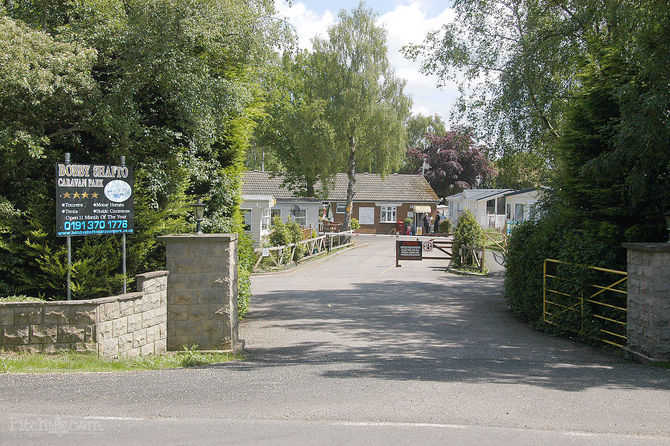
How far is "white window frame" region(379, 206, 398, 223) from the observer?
53344 mm

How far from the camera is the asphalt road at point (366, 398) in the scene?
495 cm

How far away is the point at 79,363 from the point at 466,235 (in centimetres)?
2031

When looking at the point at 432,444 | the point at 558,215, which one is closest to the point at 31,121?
the point at 432,444

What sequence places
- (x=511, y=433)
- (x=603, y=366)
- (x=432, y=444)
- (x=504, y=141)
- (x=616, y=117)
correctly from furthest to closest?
(x=504, y=141)
(x=616, y=117)
(x=603, y=366)
(x=511, y=433)
(x=432, y=444)

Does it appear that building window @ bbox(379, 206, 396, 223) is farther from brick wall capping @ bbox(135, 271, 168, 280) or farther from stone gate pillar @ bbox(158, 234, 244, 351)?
brick wall capping @ bbox(135, 271, 168, 280)

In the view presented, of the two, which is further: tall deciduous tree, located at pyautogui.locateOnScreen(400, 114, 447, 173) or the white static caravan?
tall deciduous tree, located at pyautogui.locateOnScreen(400, 114, 447, 173)

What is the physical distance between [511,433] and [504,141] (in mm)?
13144

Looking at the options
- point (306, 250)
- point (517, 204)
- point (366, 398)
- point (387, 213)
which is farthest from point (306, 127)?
point (366, 398)

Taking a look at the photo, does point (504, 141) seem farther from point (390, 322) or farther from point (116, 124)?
point (116, 124)

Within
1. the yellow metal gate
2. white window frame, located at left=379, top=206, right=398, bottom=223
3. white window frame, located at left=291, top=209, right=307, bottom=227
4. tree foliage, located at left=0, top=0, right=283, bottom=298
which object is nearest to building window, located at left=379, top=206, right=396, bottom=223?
white window frame, located at left=379, top=206, right=398, bottom=223

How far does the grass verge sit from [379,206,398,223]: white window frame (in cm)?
4543

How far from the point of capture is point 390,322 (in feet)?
43.3

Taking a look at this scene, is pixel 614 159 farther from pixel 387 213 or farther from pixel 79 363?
pixel 387 213

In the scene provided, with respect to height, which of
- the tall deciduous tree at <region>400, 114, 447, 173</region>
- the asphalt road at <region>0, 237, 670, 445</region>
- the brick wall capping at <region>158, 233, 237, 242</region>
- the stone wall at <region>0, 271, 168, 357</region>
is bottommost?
the asphalt road at <region>0, 237, 670, 445</region>
